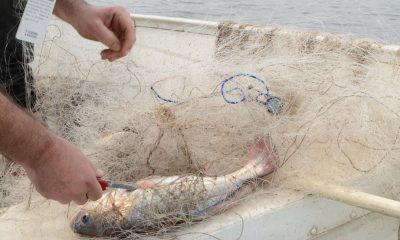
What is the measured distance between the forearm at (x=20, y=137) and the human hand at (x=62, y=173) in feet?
0.05

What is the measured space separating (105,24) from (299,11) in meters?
4.37

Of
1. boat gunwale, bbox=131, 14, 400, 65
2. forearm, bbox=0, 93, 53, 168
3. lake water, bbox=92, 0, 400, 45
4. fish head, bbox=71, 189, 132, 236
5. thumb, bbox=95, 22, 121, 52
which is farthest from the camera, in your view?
lake water, bbox=92, 0, 400, 45

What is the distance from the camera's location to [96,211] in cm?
167

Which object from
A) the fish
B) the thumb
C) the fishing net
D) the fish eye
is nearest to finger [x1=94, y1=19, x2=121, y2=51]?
the thumb

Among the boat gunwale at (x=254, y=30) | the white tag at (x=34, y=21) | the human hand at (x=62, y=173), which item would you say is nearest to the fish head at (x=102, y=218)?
the human hand at (x=62, y=173)

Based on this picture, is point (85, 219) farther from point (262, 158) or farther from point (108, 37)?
point (108, 37)

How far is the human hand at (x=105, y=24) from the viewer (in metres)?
2.18

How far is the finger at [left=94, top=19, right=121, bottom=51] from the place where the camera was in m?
2.16

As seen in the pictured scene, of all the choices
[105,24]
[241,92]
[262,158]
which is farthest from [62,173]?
[105,24]

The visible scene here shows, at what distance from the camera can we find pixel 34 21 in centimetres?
193

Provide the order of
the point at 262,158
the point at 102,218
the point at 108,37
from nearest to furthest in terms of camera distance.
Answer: the point at 102,218 → the point at 262,158 → the point at 108,37

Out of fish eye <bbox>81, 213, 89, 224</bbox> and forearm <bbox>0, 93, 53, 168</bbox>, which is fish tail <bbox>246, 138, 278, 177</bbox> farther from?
forearm <bbox>0, 93, 53, 168</bbox>

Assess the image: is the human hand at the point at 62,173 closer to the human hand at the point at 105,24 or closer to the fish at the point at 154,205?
the fish at the point at 154,205

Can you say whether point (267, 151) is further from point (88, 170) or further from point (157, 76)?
point (157, 76)
